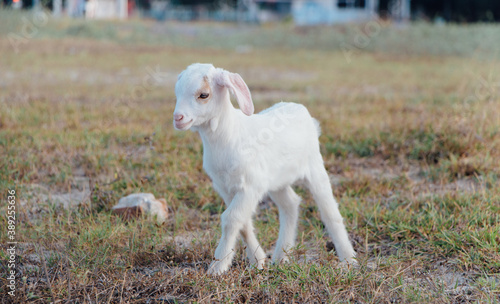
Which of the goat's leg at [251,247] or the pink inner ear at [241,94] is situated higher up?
the pink inner ear at [241,94]

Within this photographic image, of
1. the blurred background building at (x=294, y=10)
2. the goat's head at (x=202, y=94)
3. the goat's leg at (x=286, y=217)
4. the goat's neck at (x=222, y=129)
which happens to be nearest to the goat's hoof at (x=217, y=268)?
the goat's leg at (x=286, y=217)

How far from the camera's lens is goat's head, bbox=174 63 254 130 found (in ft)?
9.25

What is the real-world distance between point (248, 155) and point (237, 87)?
39 centimetres

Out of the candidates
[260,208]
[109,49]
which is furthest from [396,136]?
[109,49]

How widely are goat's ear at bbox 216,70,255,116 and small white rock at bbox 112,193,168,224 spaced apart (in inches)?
55.3

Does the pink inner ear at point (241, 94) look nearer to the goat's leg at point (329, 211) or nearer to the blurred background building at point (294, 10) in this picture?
the goat's leg at point (329, 211)

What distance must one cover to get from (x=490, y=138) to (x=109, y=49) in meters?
13.6

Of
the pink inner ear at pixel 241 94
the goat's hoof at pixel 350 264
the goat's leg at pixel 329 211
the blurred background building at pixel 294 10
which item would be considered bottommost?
the goat's hoof at pixel 350 264

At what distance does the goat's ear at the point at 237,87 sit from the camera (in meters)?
2.88

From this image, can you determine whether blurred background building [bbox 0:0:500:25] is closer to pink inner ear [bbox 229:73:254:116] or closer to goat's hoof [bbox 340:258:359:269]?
goat's hoof [bbox 340:258:359:269]

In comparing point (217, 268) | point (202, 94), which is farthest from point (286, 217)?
point (202, 94)

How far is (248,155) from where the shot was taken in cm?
308

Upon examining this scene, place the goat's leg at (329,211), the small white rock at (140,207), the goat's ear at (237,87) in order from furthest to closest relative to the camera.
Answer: the small white rock at (140,207), the goat's leg at (329,211), the goat's ear at (237,87)

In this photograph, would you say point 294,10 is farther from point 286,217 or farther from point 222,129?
point 222,129
